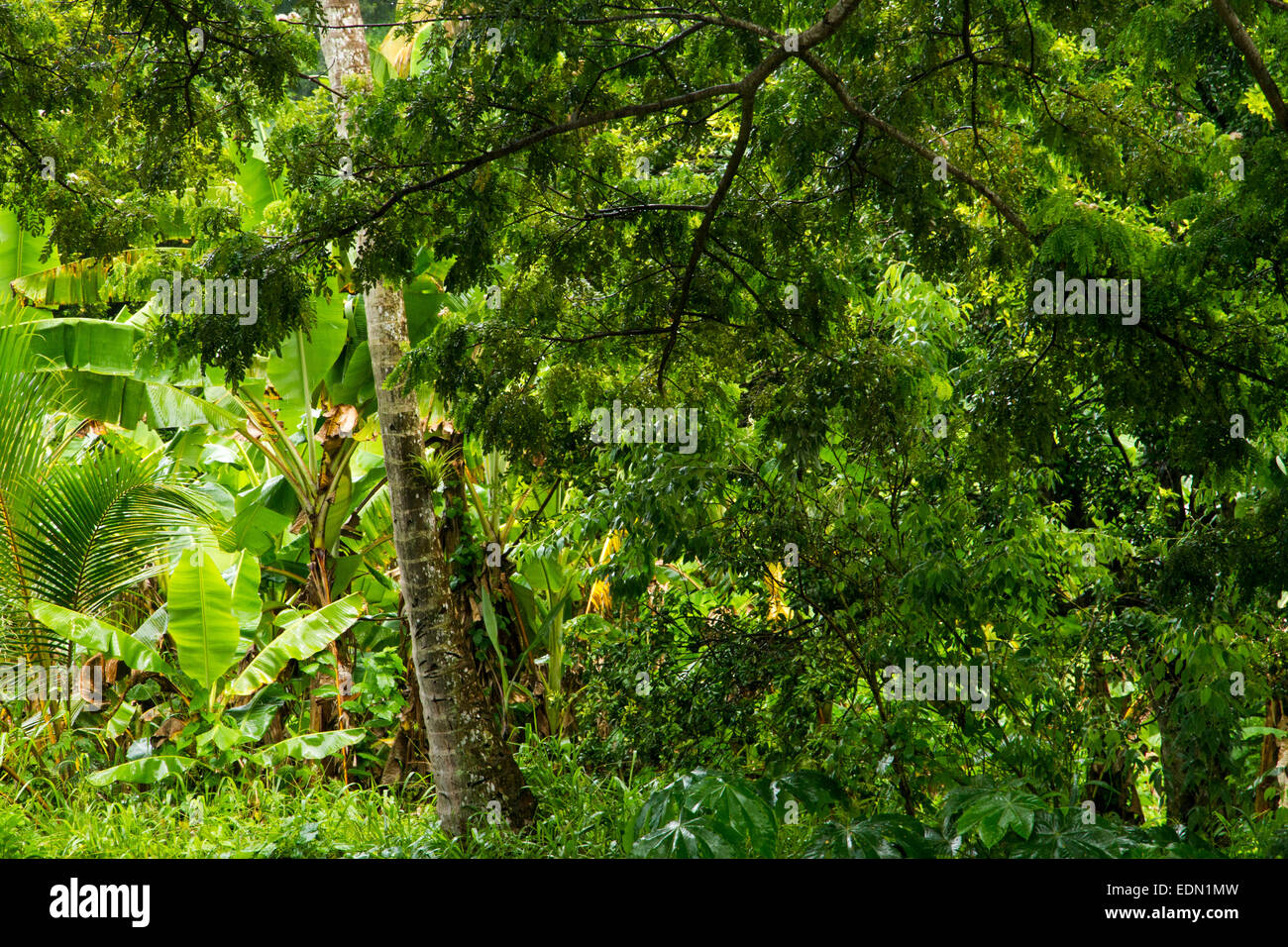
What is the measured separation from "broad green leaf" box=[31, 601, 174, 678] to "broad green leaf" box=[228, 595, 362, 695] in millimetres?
613

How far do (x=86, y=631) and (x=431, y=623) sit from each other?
80.7 inches

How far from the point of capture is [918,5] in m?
4.11

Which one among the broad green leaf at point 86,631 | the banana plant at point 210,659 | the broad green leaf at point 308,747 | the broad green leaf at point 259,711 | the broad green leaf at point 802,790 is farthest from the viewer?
the broad green leaf at point 259,711

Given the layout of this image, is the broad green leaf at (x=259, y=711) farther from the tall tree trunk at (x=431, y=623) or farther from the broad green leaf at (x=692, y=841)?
the broad green leaf at (x=692, y=841)

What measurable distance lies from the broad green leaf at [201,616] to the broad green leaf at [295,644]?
→ 202 millimetres

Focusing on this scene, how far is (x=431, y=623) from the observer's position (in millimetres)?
5539

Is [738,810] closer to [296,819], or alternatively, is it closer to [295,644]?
[296,819]

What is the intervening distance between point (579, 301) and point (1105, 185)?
2.26 m

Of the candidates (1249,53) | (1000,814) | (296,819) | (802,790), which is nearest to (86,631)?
(296,819)

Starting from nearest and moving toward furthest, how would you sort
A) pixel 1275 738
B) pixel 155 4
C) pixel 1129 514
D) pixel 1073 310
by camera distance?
pixel 1073 310
pixel 155 4
pixel 1129 514
pixel 1275 738

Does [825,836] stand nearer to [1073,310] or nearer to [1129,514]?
[1073,310]

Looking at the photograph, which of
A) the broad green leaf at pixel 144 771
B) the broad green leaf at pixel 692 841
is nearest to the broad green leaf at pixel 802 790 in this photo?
the broad green leaf at pixel 692 841

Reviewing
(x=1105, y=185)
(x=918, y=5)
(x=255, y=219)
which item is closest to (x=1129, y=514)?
(x=1105, y=185)

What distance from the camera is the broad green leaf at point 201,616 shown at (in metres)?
6.07
